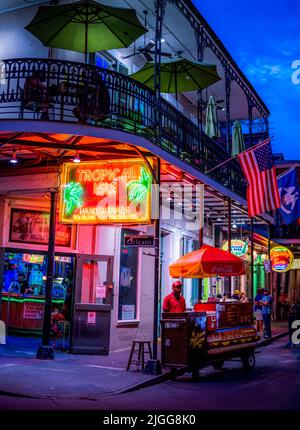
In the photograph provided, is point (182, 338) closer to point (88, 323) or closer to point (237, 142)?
point (88, 323)

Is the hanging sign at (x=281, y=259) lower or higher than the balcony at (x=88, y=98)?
lower

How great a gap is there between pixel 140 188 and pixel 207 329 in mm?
3417

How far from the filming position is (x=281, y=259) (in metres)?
27.0

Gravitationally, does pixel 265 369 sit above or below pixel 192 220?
below

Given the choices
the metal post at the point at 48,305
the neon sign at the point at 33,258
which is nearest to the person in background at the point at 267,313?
the neon sign at the point at 33,258

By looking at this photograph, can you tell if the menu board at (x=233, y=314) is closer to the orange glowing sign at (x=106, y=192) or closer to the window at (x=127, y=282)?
the orange glowing sign at (x=106, y=192)

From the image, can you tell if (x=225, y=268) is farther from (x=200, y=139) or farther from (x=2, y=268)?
(x=2, y=268)

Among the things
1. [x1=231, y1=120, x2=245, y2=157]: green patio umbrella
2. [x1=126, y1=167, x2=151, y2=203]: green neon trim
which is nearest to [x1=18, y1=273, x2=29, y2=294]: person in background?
[x1=126, y1=167, x2=151, y2=203]: green neon trim

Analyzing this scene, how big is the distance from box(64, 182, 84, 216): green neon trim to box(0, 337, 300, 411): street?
14.9ft

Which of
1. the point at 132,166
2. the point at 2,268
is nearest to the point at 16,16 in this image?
the point at 132,166

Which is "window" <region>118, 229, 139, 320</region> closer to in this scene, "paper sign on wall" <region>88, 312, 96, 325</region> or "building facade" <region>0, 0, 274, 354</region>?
"building facade" <region>0, 0, 274, 354</region>

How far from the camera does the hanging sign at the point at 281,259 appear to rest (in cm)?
2678

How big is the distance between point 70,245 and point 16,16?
6.41 m

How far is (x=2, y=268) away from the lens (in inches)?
535
